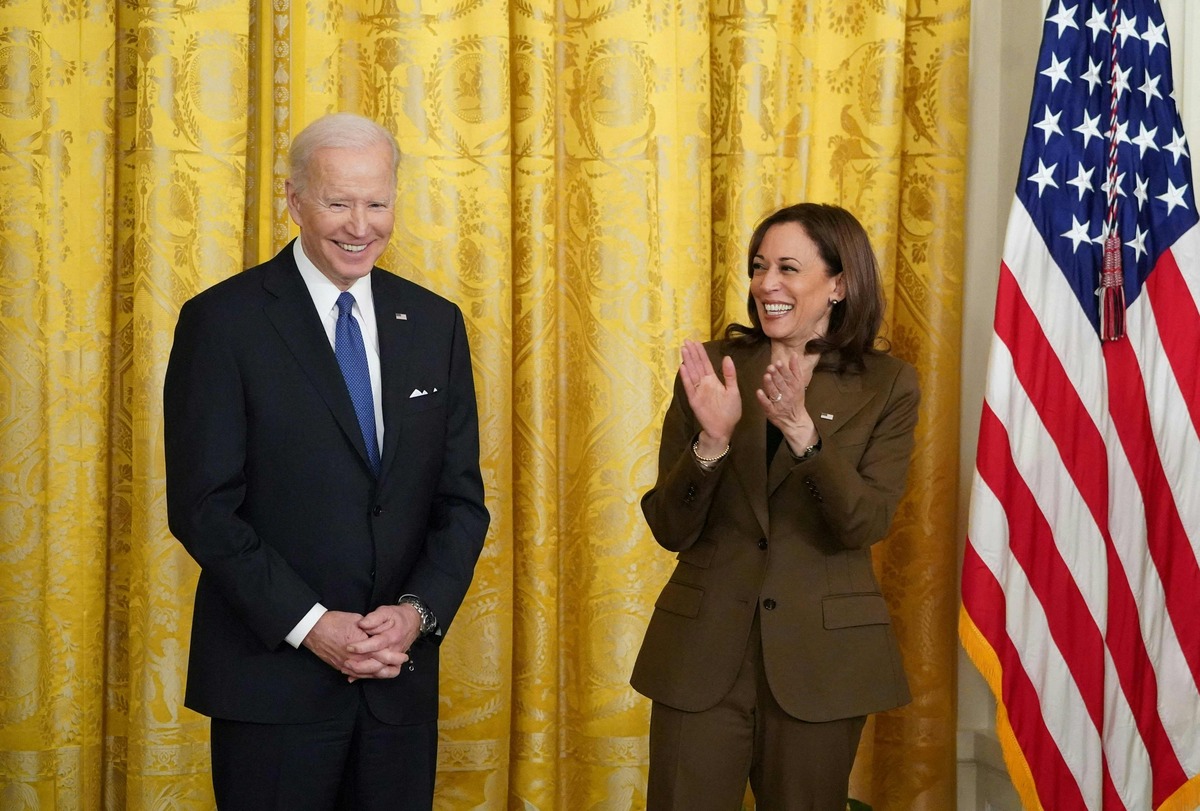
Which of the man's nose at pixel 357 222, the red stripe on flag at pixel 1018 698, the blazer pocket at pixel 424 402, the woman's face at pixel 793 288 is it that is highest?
the man's nose at pixel 357 222

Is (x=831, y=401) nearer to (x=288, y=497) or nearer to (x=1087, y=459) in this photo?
(x=1087, y=459)

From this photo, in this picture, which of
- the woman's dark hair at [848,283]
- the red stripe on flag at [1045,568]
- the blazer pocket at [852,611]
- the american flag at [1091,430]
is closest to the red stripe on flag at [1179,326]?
the american flag at [1091,430]

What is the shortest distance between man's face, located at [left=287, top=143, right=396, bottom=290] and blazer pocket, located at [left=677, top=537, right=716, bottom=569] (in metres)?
0.83

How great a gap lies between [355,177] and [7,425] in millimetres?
1466

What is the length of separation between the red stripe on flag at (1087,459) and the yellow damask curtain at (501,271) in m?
0.48

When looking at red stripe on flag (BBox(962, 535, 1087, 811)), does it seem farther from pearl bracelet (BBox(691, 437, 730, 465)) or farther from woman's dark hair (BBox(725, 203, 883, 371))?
pearl bracelet (BBox(691, 437, 730, 465))

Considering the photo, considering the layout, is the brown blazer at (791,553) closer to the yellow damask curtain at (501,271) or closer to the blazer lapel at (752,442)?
the blazer lapel at (752,442)

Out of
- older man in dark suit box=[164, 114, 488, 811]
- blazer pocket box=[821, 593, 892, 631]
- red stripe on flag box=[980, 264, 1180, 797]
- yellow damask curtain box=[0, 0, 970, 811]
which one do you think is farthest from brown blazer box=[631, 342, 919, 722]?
yellow damask curtain box=[0, 0, 970, 811]

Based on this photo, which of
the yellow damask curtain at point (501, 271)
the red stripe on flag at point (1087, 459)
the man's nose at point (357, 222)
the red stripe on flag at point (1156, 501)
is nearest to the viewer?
the man's nose at point (357, 222)

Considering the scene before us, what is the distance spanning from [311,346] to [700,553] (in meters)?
0.85

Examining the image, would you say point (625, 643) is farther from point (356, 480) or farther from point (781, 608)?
point (356, 480)

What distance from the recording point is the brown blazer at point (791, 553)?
2.32 m

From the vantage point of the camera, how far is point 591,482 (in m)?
3.47

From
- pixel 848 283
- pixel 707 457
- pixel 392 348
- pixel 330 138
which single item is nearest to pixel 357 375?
pixel 392 348
